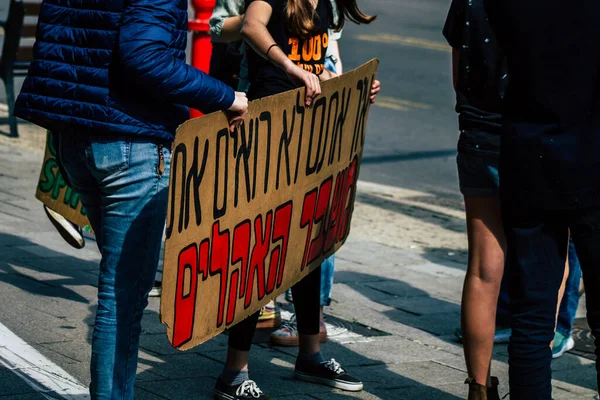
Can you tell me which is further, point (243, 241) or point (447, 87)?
point (447, 87)

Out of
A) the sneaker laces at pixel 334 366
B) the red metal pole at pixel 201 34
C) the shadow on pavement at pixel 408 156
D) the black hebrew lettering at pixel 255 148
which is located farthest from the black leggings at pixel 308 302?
the shadow on pavement at pixel 408 156

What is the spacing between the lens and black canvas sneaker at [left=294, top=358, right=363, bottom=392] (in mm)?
4133

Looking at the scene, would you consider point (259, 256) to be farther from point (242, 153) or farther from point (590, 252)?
point (590, 252)

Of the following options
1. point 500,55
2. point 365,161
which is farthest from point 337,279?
point 365,161

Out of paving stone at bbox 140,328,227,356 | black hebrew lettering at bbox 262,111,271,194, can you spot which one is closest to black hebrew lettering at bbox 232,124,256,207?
black hebrew lettering at bbox 262,111,271,194

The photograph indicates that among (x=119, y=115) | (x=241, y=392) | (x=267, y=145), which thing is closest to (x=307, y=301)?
(x=241, y=392)

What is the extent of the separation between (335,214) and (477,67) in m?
0.98

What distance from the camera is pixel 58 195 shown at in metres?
5.27

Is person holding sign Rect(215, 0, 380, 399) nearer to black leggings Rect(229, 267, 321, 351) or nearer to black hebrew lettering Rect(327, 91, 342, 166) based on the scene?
black leggings Rect(229, 267, 321, 351)

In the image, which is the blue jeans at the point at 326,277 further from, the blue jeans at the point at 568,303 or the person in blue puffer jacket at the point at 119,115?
the person in blue puffer jacket at the point at 119,115

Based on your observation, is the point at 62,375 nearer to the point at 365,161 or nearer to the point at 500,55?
the point at 500,55

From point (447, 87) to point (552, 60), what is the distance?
12.6 m

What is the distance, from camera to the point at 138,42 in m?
2.95

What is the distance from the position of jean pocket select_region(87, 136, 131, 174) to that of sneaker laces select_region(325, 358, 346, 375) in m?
1.44
